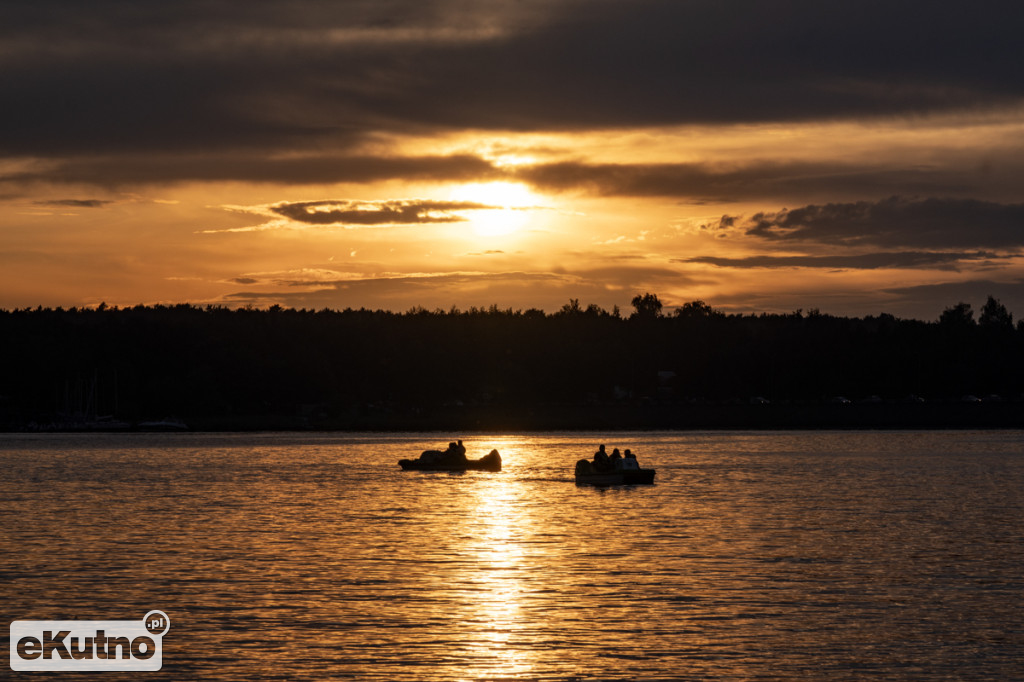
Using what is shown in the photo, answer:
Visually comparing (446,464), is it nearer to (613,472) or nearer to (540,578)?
(613,472)

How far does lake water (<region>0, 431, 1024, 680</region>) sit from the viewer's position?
3200 cm

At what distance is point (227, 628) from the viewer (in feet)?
118

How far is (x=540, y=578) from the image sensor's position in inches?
1816

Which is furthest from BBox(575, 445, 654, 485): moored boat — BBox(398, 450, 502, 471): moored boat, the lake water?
BBox(398, 450, 502, 471): moored boat

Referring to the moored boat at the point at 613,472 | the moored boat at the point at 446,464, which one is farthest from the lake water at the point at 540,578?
the moored boat at the point at 446,464

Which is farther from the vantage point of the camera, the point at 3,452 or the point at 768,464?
the point at 3,452

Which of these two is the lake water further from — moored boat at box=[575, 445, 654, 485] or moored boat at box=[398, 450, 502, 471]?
moored boat at box=[398, 450, 502, 471]

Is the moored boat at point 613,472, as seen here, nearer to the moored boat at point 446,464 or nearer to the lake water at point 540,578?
the lake water at point 540,578

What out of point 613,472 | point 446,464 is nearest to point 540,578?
point 613,472

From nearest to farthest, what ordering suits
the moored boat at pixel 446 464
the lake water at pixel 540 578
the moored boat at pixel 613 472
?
1. the lake water at pixel 540 578
2. the moored boat at pixel 613 472
3. the moored boat at pixel 446 464

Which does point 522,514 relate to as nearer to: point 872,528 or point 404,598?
point 872,528

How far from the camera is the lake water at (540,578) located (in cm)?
3200

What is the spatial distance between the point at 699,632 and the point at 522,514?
133 ft

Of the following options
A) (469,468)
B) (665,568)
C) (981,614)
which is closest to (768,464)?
(469,468)
